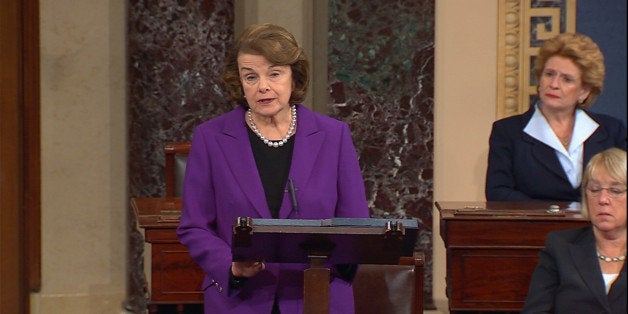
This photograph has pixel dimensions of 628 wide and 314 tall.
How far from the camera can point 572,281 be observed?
12.3 ft

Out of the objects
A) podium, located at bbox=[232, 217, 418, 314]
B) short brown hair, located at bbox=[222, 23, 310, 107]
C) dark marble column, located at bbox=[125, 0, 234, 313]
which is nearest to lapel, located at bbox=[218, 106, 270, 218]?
short brown hair, located at bbox=[222, 23, 310, 107]

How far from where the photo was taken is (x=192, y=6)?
6.57 meters

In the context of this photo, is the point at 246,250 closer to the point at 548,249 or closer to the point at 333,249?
the point at 333,249

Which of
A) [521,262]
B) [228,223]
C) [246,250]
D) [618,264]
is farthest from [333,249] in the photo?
[521,262]

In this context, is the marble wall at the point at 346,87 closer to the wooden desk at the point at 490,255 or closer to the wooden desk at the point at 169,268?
the wooden desk at the point at 490,255

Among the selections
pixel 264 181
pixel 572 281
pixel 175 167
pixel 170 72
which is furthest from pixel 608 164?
pixel 170 72

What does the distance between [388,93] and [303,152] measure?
10.2 feet

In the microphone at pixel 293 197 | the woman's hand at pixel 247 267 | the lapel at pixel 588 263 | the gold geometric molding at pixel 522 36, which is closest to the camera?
the woman's hand at pixel 247 267

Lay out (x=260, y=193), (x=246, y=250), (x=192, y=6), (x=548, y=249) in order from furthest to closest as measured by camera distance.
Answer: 1. (x=192, y=6)
2. (x=548, y=249)
3. (x=260, y=193)
4. (x=246, y=250)

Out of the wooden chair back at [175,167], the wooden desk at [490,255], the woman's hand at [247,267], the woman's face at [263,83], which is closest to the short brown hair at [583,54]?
the wooden desk at [490,255]

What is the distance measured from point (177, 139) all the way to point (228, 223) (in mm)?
3239

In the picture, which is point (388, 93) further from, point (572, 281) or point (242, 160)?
point (242, 160)

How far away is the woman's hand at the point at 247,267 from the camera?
10.5ft

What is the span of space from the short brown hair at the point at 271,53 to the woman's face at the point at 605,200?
35.0 inches
